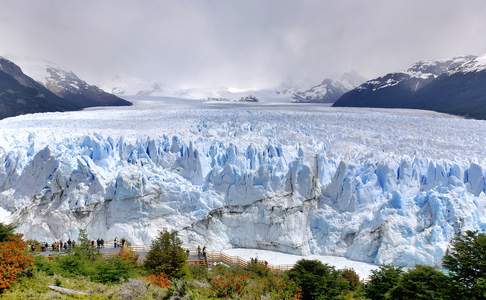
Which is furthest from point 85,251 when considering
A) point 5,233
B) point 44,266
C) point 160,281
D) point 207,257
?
point 207,257

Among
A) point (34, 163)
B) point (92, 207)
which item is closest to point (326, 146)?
point (92, 207)

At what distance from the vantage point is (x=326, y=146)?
30594mm

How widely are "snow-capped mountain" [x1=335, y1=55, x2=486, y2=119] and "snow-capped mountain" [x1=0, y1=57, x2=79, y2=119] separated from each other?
4609 centimetres

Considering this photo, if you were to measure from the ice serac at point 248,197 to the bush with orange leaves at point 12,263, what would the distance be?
1328cm

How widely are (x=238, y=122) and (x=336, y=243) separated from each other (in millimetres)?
12344

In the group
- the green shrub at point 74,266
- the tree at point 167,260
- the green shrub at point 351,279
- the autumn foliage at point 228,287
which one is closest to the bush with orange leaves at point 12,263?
the green shrub at point 74,266

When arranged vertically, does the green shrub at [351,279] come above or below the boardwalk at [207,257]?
above

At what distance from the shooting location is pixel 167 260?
18031mm

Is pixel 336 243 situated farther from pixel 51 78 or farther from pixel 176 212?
pixel 51 78

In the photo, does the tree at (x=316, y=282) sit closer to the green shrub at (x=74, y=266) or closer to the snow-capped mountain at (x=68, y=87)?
the green shrub at (x=74, y=266)

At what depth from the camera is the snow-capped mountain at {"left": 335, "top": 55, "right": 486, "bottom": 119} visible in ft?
210

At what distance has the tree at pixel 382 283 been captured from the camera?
15.4m

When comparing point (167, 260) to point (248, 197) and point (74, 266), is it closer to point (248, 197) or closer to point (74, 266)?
point (74, 266)

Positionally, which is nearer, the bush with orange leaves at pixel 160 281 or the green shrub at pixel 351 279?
the bush with orange leaves at pixel 160 281
